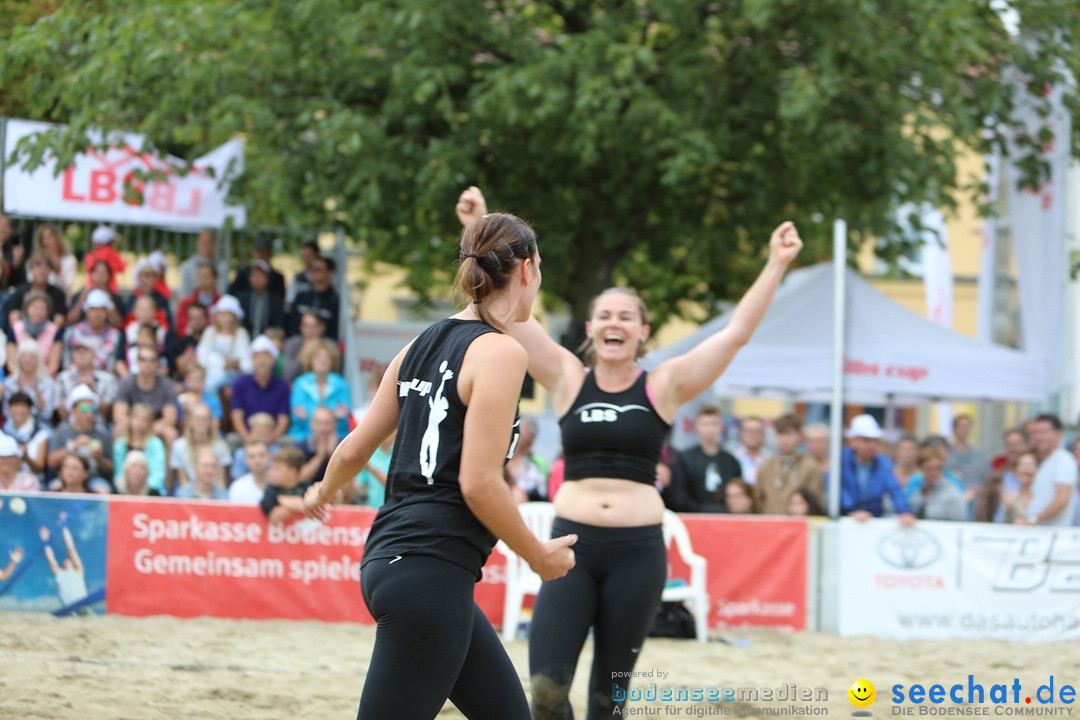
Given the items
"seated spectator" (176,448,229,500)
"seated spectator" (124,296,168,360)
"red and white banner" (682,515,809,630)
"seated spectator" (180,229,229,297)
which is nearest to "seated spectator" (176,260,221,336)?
"seated spectator" (180,229,229,297)

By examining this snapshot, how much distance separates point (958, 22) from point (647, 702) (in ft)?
20.1

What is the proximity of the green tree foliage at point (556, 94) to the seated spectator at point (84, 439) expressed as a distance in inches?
94.7

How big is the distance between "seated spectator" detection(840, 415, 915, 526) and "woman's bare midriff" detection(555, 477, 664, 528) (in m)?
4.77

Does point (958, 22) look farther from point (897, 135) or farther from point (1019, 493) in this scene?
point (1019, 493)

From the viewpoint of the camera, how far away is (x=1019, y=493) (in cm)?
905

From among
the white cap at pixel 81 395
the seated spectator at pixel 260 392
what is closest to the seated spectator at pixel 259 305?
the seated spectator at pixel 260 392

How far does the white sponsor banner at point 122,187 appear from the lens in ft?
35.4

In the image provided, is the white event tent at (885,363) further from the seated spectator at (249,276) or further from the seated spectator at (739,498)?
the seated spectator at (249,276)

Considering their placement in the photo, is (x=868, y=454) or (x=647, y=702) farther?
(x=868, y=454)

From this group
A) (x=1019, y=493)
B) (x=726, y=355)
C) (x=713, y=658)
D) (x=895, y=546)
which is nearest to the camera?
(x=726, y=355)

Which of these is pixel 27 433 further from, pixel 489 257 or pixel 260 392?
pixel 489 257

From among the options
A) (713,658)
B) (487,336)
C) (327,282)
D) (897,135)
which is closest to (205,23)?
(327,282)

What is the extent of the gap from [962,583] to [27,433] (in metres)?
6.78

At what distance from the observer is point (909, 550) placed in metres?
8.33
